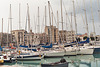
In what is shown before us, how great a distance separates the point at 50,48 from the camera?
42.1 m

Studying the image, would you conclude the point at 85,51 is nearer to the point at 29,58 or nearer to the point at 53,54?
the point at 53,54

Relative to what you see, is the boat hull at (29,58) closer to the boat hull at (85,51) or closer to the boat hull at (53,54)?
the boat hull at (53,54)

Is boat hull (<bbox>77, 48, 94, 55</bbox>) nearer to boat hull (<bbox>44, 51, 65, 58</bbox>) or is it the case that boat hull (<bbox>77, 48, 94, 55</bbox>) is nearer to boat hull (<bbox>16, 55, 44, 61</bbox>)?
boat hull (<bbox>44, 51, 65, 58</bbox>)

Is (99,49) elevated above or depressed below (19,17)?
below

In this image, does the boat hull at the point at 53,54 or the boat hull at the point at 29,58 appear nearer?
the boat hull at the point at 29,58

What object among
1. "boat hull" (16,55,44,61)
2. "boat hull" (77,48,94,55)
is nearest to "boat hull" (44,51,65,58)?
"boat hull" (16,55,44,61)

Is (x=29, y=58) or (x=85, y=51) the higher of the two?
(x=85, y=51)

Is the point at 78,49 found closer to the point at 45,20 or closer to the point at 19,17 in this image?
the point at 45,20

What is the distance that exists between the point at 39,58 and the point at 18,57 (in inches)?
255

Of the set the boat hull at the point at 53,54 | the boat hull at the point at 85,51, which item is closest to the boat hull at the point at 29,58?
the boat hull at the point at 53,54

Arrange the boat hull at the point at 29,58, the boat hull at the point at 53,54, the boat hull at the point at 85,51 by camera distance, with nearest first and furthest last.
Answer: the boat hull at the point at 29,58, the boat hull at the point at 53,54, the boat hull at the point at 85,51

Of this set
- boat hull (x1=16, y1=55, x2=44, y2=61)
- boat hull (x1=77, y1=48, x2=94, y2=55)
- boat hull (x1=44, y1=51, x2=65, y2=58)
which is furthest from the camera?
boat hull (x1=77, y1=48, x2=94, y2=55)

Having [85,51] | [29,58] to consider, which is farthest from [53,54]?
[85,51]

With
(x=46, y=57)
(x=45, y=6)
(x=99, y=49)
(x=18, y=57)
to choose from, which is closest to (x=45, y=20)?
(x=45, y=6)
